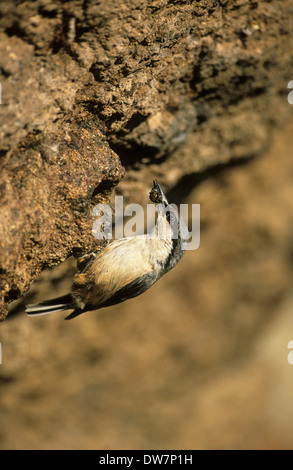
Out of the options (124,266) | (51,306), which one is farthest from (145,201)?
(51,306)

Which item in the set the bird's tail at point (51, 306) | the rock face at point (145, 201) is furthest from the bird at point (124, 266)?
the rock face at point (145, 201)

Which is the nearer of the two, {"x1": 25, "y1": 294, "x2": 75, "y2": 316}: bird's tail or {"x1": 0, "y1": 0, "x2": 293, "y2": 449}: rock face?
{"x1": 0, "y1": 0, "x2": 293, "y2": 449}: rock face

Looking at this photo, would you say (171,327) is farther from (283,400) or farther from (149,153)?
(283,400)

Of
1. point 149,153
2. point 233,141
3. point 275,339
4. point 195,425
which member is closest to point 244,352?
point 275,339

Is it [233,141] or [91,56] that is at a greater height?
[233,141]

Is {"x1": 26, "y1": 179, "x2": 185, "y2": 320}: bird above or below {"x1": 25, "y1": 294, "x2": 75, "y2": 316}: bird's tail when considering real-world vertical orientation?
above

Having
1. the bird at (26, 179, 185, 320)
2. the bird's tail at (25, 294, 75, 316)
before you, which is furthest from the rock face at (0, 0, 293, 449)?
the bird's tail at (25, 294, 75, 316)

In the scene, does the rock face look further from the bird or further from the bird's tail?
the bird's tail

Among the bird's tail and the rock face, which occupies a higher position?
the rock face
